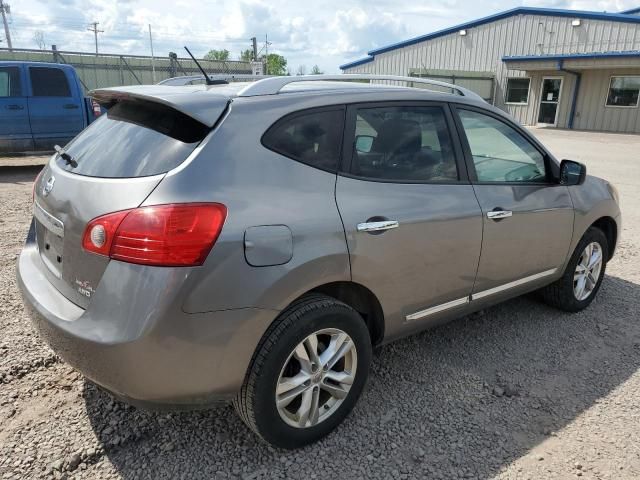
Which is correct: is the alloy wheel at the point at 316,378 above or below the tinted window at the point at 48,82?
below

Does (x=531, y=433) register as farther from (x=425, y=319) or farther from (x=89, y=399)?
(x=89, y=399)

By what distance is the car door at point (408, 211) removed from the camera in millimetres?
2537

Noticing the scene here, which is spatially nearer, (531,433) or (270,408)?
(270,408)

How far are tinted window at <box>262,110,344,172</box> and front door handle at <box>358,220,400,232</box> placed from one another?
31 cm

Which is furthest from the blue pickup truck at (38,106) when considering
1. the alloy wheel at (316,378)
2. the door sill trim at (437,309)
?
the alloy wheel at (316,378)

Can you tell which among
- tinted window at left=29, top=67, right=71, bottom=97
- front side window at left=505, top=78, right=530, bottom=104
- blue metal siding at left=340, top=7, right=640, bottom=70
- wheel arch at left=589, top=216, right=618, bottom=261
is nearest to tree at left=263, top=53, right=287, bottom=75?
blue metal siding at left=340, top=7, right=640, bottom=70

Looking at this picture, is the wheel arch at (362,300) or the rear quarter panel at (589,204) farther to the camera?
the rear quarter panel at (589,204)

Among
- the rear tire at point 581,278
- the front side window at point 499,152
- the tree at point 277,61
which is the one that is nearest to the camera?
the front side window at point 499,152

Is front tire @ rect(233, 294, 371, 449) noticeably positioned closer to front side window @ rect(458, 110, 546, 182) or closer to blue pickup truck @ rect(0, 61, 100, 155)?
front side window @ rect(458, 110, 546, 182)

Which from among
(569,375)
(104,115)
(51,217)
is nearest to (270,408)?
(51,217)

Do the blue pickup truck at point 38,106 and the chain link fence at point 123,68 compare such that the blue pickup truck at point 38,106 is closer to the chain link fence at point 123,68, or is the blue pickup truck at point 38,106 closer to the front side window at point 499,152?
the chain link fence at point 123,68

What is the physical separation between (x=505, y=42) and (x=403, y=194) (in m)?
27.4

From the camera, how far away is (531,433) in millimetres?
2734

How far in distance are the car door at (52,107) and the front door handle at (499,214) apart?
30.1ft
